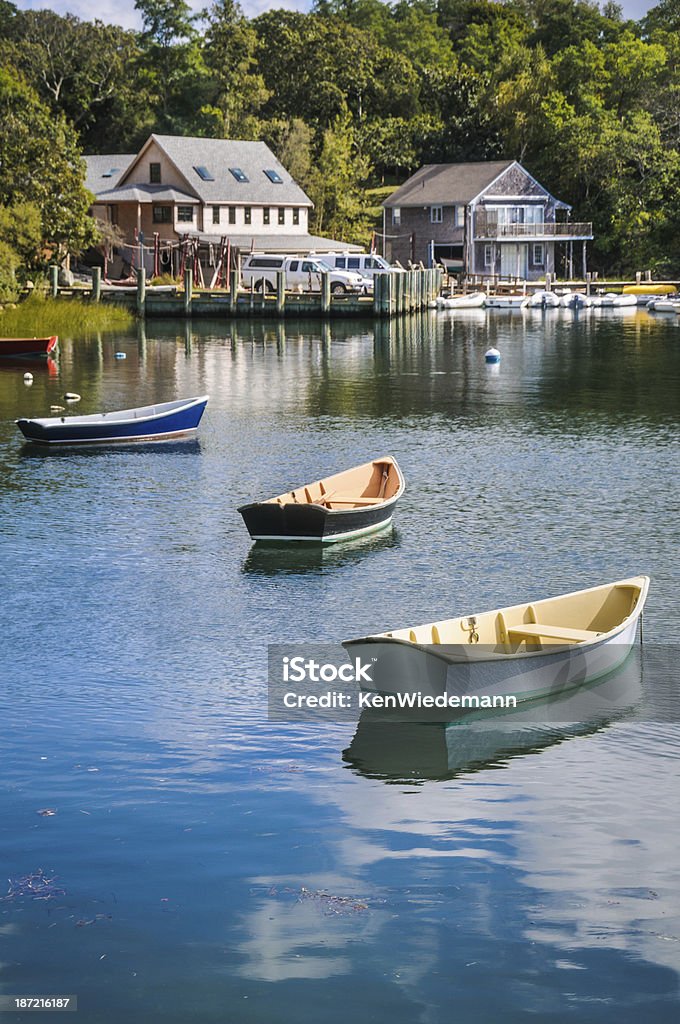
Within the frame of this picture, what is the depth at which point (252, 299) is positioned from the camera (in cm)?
7769

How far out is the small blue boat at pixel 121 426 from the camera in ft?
108

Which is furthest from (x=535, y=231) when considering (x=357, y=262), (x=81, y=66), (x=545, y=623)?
(x=545, y=623)

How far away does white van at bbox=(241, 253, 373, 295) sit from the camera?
8247cm

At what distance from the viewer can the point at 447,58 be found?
14038 centimetres

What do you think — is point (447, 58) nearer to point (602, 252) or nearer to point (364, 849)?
point (602, 252)

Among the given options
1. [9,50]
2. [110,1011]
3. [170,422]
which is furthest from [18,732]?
[9,50]

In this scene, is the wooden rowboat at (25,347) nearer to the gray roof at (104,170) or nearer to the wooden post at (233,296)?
the wooden post at (233,296)

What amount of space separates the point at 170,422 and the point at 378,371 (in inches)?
751

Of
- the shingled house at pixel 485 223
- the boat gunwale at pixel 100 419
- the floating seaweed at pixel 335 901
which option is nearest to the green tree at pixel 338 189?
the shingled house at pixel 485 223

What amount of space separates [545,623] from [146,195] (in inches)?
3427

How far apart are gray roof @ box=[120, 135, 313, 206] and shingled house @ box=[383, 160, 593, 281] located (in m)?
9.53

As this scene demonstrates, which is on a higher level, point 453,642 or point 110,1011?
point 453,642

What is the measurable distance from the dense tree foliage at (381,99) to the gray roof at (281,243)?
10.8 m

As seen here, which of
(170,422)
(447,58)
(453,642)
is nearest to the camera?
(453,642)
